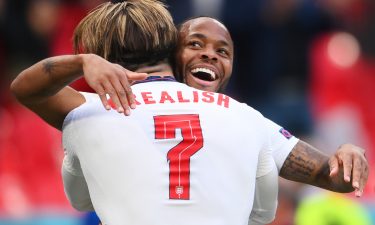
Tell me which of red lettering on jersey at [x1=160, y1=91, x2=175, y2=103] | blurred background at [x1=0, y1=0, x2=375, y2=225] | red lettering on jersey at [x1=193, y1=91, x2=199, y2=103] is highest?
red lettering on jersey at [x1=160, y1=91, x2=175, y2=103]

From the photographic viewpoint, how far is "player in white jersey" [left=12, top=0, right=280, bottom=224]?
3.29 m

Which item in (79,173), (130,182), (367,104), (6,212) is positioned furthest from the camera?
(367,104)

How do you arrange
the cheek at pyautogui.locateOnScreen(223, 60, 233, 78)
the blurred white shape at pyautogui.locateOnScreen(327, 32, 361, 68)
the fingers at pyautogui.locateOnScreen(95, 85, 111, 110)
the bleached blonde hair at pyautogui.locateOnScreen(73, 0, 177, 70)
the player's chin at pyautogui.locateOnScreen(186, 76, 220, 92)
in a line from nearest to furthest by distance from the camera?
the fingers at pyautogui.locateOnScreen(95, 85, 111, 110), the bleached blonde hair at pyautogui.locateOnScreen(73, 0, 177, 70), the player's chin at pyautogui.locateOnScreen(186, 76, 220, 92), the cheek at pyautogui.locateOnScreen(223, 60, 233, 78), the blurred white shape at pyautogui.locateOnScreen(327, 32, 361, 68)

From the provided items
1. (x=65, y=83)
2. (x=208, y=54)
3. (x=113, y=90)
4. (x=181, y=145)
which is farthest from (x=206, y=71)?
(x=113, y=90)

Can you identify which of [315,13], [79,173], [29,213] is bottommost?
[29,213]

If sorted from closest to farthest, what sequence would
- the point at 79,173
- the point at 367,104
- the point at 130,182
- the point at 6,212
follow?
the point at 130,182, the point at 79,173, the point at 6,212, the point at 367,104

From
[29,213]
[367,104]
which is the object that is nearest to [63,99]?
[29,213]

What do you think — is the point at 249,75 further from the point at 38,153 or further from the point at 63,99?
the point at 63,99

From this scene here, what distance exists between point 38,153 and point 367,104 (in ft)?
9.93

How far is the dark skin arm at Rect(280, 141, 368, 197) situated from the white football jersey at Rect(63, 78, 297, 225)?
0.76ft

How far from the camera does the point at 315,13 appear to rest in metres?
9.48

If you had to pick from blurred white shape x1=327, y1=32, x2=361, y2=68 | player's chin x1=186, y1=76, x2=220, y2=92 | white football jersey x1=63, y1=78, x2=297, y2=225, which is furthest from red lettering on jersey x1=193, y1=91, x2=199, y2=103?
blurred white shape x1=327, y1=32, x2=361, y2=68

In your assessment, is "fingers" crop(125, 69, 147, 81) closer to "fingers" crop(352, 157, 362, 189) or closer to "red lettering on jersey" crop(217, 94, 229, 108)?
"red lettering on jersey" crop(217, 94, 229, 108)

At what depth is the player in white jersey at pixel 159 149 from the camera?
3.29 metres
